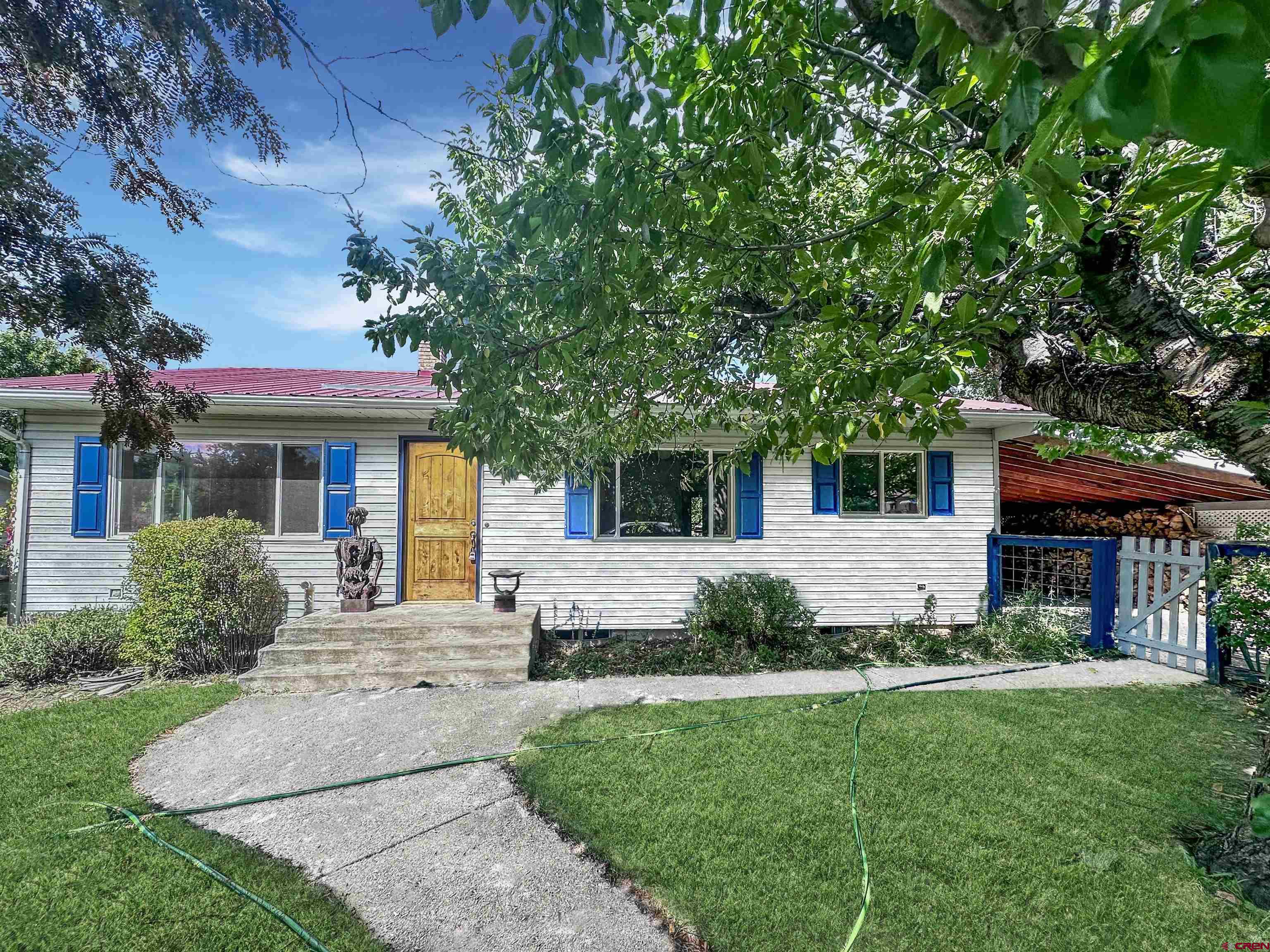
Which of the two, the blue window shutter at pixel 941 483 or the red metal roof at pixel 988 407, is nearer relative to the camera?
the red metal roof at pixel 988 407

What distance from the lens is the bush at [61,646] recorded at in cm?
576

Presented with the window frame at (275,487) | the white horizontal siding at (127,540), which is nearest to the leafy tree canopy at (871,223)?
the white horizontal siding at (127,540)

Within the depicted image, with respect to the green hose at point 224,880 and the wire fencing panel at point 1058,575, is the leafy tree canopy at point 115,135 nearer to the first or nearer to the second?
the green hose at point 224,880

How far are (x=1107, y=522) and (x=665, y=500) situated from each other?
7382 mm

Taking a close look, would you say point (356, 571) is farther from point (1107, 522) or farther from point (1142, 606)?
point (1107, 522)

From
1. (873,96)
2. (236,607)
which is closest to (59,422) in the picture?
(236,607)

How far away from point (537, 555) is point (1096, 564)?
248 inches

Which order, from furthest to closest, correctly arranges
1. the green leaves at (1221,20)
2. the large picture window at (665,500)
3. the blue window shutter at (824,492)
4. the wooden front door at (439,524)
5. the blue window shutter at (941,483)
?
the blue window shutter at (941,483) → the blue window shutter at (824,492) → the large picture window at (665,500) → the wooden front door at (439,524) → the green leaves at (1221,20)

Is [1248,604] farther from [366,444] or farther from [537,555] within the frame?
[366,444]

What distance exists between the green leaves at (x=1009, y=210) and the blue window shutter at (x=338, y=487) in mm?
7353

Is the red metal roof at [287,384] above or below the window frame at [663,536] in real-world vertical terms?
above

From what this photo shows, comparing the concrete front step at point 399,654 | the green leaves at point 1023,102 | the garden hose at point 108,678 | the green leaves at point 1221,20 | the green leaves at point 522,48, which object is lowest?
the garden hose at point 108,678

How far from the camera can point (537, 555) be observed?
7285 mm

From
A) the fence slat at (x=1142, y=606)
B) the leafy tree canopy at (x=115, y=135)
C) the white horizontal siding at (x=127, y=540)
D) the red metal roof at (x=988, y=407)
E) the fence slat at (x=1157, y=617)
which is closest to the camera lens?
the leafy tree canopy at (x=115, y=135)
